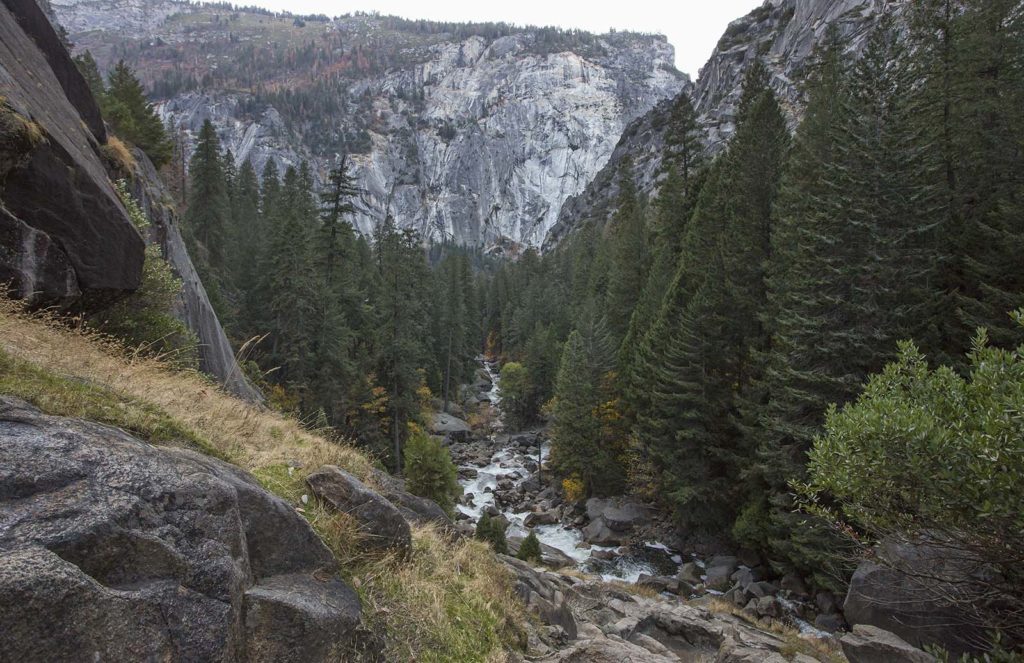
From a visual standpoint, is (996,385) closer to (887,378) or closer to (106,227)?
(887,378)

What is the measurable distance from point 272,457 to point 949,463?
945 centimetres

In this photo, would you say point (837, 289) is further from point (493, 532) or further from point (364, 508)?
point (364, 508)

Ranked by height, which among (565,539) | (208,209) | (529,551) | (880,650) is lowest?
(565,539)

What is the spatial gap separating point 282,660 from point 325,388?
3160 centimetres

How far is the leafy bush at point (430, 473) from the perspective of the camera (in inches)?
912

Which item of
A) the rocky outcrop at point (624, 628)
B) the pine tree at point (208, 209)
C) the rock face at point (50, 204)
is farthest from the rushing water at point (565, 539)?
the pine tree at point (208, 209)

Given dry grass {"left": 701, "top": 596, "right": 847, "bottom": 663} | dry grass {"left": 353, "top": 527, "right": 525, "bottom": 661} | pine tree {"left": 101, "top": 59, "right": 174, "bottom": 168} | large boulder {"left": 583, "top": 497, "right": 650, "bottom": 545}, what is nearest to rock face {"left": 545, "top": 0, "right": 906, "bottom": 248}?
large boulder {"left": 583, "top": 497, "right": 650, "bottom": 545}

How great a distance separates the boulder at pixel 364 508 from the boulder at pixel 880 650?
1148 centimetres

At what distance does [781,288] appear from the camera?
22094 mm

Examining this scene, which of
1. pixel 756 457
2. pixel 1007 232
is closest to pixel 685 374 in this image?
pixel 756 457

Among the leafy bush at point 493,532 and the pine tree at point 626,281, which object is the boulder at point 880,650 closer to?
the leafy bush at point 493,532

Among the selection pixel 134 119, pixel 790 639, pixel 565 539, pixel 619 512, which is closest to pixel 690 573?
pixel 619 512

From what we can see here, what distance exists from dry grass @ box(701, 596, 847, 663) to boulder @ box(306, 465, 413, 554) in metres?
12.3

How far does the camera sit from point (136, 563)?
130 inches
